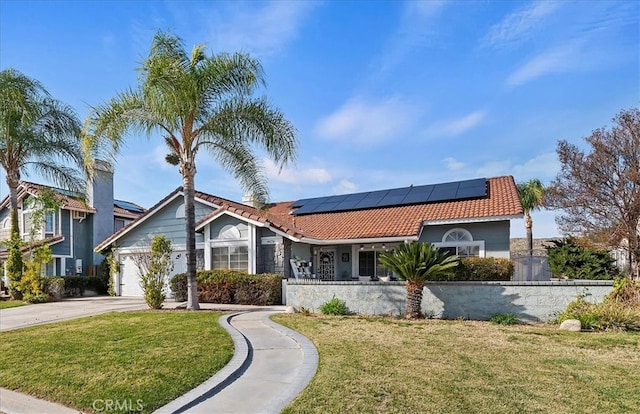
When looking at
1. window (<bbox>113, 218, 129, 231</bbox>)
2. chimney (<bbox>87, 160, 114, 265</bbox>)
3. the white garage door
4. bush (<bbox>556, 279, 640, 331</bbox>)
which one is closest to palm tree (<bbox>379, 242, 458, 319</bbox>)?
bush (<bbox>556, 279, 640, 331</bbox>)

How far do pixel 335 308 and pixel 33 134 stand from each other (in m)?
16.9

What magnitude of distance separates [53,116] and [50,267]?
958cm

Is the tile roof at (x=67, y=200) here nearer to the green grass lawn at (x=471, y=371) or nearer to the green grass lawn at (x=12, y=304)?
the green grass lawn at (x=12, y=304)

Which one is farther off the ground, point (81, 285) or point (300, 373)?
point (300, 373)

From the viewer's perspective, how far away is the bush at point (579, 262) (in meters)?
16.8

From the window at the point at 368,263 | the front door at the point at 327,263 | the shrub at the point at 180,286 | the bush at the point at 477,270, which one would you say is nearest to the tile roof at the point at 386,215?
the front door at the point at 327,263

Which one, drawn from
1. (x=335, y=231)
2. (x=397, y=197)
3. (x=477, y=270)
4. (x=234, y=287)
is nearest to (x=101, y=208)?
(x=234, y=287)

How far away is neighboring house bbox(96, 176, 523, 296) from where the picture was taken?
56.6ft

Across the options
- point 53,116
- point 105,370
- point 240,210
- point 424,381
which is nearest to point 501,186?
point 240,210

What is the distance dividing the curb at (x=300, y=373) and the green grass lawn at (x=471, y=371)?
13cm

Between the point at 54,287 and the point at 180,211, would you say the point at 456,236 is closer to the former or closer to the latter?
the point at 180,211

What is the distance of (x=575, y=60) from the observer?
12070 millimetres

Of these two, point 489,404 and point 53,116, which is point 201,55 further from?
point 489,404

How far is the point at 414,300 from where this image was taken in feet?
40.0
